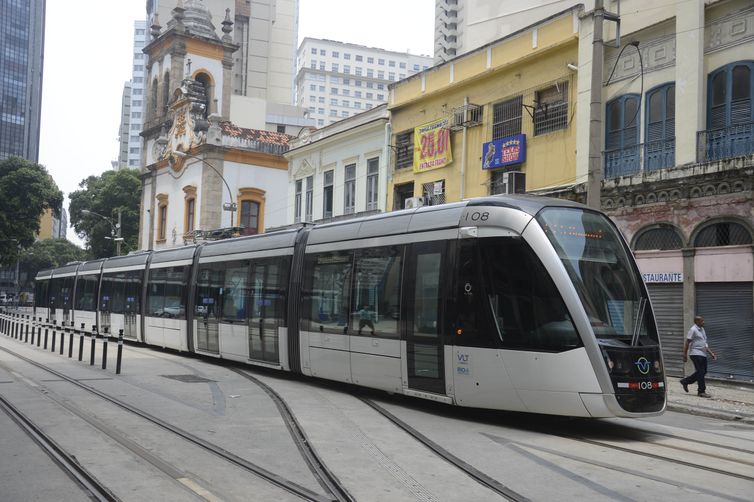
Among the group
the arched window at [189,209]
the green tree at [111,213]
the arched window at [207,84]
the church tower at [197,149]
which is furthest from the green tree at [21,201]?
the arched window at [189,209]

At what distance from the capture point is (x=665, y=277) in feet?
58.8

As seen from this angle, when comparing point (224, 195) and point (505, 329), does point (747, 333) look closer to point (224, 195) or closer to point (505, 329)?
point (505, 329)

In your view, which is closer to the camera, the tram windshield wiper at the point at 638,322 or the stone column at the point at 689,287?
the tram windshield wiper at the point at 638,322

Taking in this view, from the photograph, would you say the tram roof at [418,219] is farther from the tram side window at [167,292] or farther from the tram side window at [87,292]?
the tram side window at [87,292]

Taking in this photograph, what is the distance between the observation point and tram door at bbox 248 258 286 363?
15.1 m

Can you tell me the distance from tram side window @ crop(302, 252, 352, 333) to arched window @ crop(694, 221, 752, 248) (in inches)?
357

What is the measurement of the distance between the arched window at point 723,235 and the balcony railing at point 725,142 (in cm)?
152

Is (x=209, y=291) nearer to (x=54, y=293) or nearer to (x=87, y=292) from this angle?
(x=87, y=292)

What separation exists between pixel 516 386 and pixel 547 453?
56.5 inches

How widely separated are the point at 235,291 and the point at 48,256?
296 feet

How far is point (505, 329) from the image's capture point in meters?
9.76

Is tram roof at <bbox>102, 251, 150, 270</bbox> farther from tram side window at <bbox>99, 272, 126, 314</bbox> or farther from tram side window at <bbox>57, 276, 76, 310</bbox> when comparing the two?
tram side window at <bbox>57, 276, 76, 310</bbox>

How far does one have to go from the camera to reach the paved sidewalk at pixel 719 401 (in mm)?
12383

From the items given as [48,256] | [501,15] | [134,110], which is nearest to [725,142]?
[501,15]
